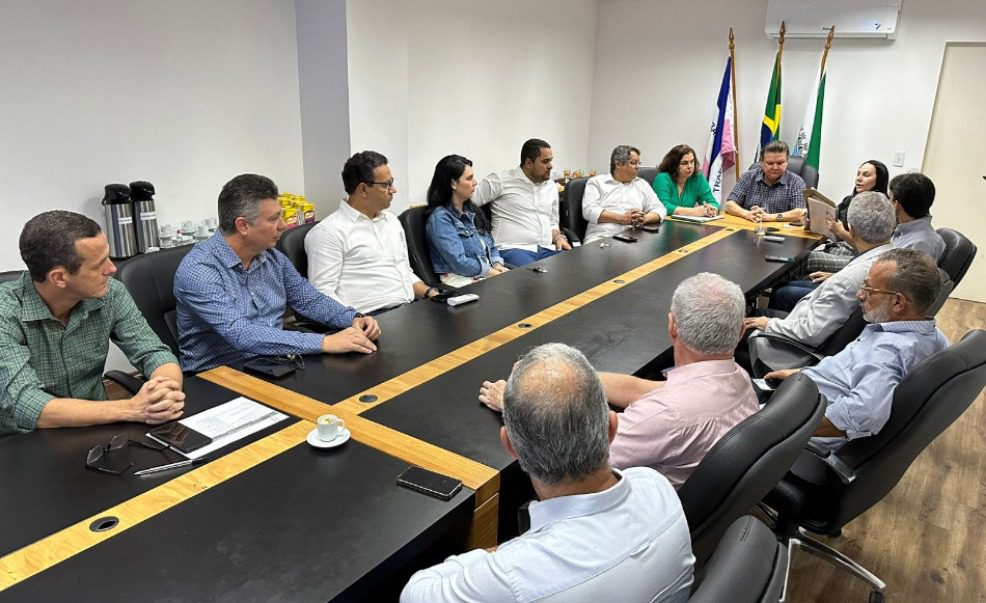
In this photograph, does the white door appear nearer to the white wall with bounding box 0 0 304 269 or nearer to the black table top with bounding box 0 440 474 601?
the white wall with bounding box 0 0 304 269

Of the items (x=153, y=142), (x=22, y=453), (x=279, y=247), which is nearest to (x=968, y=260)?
(x=279, y=247)

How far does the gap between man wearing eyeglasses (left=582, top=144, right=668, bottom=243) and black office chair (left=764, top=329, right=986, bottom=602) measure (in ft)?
8.95

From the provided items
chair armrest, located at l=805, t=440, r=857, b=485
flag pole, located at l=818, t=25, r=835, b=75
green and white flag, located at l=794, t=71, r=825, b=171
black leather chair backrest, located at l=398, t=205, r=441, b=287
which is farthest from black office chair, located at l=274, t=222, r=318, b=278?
flag pole, located at l=818, t=25, r=835, b=75

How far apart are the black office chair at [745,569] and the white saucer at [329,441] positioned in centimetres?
86

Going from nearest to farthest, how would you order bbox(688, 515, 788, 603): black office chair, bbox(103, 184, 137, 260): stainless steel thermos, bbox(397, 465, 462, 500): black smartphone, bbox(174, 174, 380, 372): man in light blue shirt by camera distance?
bbox(688, 515, 788, 603): black office chair → bbox(397, 465, 462, 500): black smartphone → bbox(174, 174, 380, 372): man in light blue shirt → bbox(103, 184, 137, 260): stainless steel thermos

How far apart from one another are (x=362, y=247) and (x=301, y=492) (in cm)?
171

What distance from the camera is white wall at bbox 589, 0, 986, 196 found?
5.45m

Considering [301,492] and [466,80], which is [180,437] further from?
[466,80]

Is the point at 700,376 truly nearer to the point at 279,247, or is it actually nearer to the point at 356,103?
the point at 279,247

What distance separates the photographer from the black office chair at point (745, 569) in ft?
2.73

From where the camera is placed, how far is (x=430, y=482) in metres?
1.38

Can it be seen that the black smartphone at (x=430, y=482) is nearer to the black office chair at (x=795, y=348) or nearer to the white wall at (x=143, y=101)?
the black office chair at (x=795, y=348)

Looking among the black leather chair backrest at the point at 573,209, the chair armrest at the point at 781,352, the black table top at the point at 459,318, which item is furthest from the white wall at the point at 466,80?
the chair armrest at the point at 781,352

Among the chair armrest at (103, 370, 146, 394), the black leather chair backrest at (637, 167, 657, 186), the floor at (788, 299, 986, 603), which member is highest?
the black leather chair backrest at (637, 167, 657, 186)
